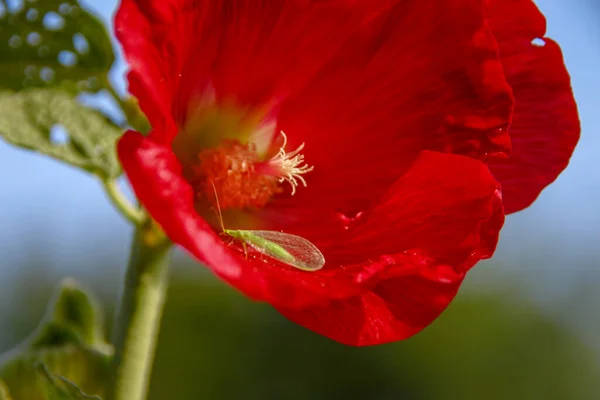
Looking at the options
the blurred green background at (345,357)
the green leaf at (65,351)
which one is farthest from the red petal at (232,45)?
the blurred green background at (345,357)

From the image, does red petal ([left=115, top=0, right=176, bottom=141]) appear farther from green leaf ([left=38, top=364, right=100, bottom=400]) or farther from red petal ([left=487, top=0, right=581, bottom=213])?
red petal ([left=487, top=0, right=581, bottom=213])

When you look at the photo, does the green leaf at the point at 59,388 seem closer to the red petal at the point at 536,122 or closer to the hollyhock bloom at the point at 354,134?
the hollyhock bloom at the point at 354,134

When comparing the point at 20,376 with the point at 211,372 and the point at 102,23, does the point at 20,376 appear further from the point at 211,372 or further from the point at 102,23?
the point at 211,372

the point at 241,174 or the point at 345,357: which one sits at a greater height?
the point at 241,174

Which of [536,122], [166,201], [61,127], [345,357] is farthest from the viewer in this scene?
[345,357]

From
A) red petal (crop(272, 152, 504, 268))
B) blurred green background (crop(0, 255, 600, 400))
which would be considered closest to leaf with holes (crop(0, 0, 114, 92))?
red petal (crop(272, 152, 504, 268))

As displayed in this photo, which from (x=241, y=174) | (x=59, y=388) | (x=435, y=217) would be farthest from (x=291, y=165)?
(x=59, y=388)

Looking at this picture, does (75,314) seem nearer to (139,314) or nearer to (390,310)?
(139,314)

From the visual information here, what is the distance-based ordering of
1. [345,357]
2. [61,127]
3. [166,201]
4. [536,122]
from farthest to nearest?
[345,357] → [536,122] → [61,127] → [166,201]
